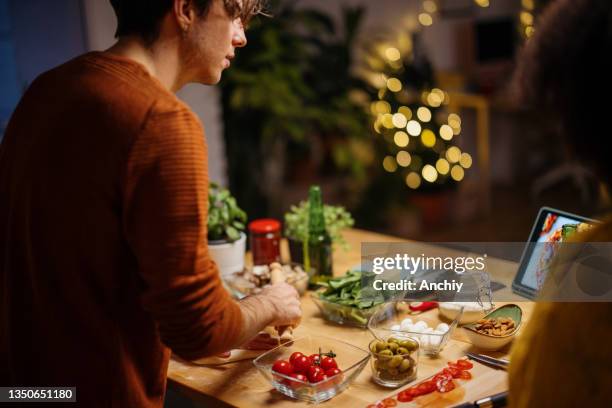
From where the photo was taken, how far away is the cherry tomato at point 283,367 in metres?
1.38

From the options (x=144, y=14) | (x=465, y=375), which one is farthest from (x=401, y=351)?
(x=144, y=14)

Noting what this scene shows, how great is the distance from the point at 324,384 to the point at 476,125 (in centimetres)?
526

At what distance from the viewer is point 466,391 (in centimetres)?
133

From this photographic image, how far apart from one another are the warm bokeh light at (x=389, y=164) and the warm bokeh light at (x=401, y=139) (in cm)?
11

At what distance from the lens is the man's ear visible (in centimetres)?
115

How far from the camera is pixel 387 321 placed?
1.65 m

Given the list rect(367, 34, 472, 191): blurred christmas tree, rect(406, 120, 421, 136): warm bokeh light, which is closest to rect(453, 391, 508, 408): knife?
rect(367, 34, 472, 191): blurred christmas tree

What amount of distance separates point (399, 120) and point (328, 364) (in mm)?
3533

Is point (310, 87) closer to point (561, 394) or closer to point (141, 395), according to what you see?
point (141, 395)

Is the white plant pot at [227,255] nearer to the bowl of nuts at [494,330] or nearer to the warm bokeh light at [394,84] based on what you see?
the bowl of nuts at [494,330]

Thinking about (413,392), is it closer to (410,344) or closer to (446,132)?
(410,344)

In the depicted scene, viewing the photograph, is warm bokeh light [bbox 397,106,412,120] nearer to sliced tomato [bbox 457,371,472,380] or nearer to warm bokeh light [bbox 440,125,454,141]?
warm bokeh light [bbox 440,125,454,141]

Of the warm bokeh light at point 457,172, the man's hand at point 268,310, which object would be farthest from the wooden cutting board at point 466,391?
the warm bokeh light at point 457,172

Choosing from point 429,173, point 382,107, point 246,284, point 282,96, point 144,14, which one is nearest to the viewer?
point 144,14
